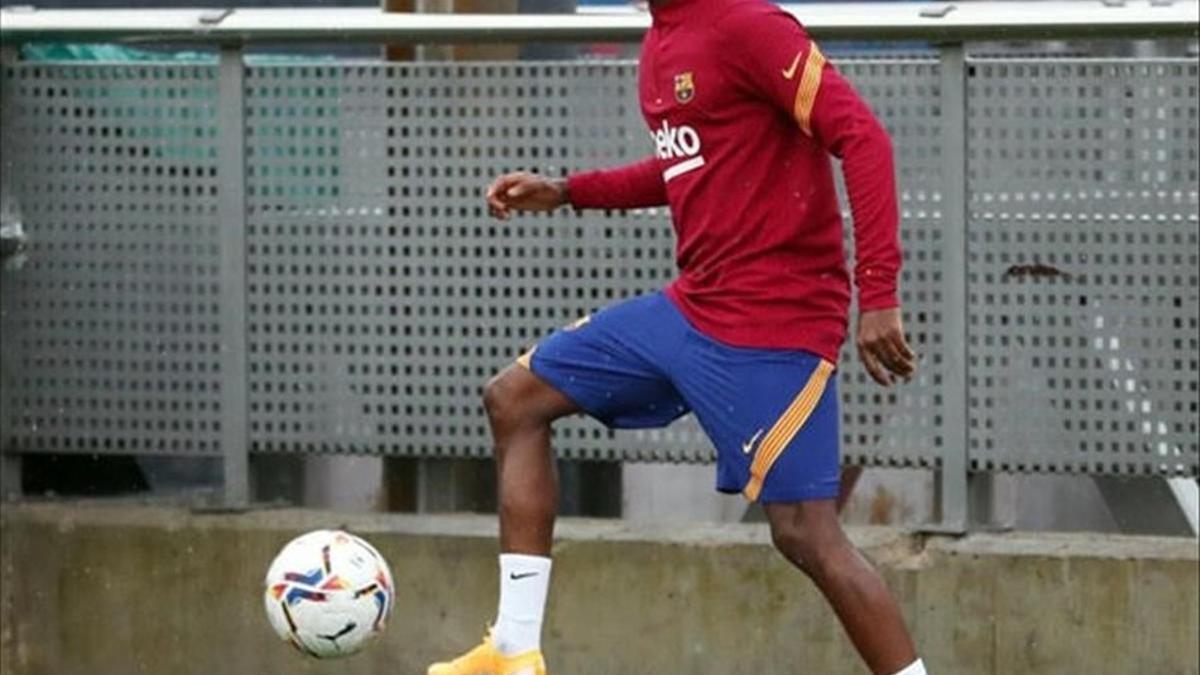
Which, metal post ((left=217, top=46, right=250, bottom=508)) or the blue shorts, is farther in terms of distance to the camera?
metal post ((left=217, top=46, right=250, bottom=508))

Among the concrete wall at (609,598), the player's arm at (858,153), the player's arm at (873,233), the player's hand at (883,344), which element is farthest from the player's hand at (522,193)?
the concrete wall at (609,598)

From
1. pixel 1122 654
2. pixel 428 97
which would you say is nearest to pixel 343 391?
pixel 428 97

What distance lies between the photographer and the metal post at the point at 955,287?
9203mm

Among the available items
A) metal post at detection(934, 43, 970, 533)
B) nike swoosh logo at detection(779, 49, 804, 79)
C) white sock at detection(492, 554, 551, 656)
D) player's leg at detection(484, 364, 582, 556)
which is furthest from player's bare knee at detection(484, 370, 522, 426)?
metal post at detection(934, 43, 970, 533)

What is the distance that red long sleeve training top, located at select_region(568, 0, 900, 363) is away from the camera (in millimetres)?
7219

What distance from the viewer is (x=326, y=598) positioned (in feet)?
25.3

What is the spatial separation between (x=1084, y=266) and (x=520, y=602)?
2.44m

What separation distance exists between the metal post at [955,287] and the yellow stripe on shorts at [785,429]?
1.89 m

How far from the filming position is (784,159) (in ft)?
24.2

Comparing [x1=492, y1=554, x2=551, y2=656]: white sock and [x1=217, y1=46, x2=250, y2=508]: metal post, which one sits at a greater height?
[x1=217, y1=46, x2=250, y2=508]: metal post

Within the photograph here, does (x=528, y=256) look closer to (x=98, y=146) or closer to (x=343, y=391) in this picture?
(x=343, y=391)

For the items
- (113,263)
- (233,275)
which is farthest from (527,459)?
(113,263)

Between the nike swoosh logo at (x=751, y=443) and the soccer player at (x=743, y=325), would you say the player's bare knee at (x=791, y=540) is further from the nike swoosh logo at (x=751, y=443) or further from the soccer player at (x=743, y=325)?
the nike swoosh logo at (x=751, y=443)

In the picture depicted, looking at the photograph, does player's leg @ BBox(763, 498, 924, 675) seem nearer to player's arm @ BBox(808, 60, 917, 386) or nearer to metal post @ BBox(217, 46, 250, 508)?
player's arm @ BBox(808, 60, 917, 386)
